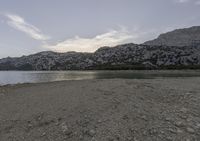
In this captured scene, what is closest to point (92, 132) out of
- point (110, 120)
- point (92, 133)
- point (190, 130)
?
point (92, 133)

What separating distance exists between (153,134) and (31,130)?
5707 millimetres

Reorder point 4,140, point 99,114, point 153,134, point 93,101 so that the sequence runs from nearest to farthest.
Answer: point 153,134 → point 4,140 → point 99,114 → point 93,101

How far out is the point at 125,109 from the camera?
1220 centimetres

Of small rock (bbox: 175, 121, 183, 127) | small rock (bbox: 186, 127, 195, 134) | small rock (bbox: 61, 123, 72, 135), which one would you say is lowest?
small rock (bbox: 61, 123, 72, 135)

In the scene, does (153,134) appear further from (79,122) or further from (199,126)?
(79,122)

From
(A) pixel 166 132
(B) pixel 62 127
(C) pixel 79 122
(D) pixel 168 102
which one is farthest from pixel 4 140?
(D) pixel 168 102

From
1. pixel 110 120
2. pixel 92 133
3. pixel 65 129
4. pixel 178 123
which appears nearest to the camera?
pixel 92 133

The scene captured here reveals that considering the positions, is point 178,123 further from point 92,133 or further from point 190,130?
point 92,133

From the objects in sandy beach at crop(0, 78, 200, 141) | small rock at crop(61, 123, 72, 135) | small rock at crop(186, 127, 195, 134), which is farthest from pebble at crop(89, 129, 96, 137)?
small rock at crop(186, 127, 195, 134)

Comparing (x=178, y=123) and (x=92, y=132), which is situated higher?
(x=178, y=123)

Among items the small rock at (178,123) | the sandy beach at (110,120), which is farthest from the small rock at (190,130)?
the small rock at (178,123)

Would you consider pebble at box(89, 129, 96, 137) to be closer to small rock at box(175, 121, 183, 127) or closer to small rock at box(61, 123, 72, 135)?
small rock at box(61, 123, 72, 135)

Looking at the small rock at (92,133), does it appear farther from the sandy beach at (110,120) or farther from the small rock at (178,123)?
the small rock at (178,123)

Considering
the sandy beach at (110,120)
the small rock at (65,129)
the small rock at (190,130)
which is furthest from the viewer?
the small rock at (65,129)
